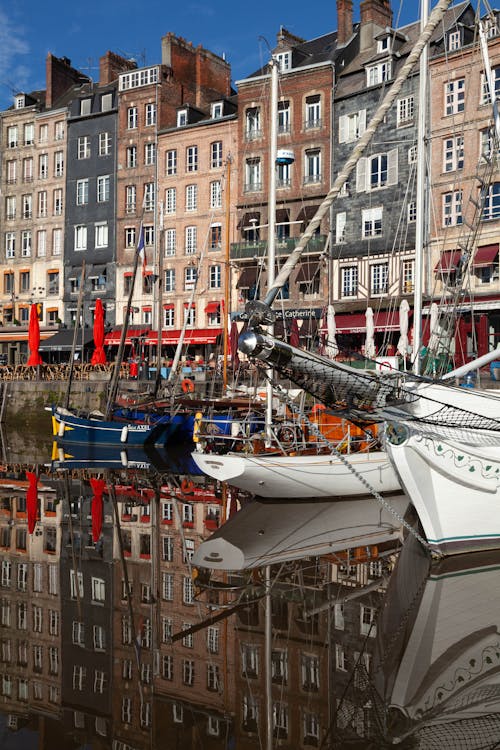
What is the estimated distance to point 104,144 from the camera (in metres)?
55.3

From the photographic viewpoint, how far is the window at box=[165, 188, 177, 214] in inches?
2045

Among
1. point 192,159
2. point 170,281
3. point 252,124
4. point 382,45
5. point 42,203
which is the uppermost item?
point 382,45

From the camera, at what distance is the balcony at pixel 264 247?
144 feet

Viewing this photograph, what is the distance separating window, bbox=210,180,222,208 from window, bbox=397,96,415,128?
1244 cm

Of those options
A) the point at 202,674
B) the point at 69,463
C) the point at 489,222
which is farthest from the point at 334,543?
the point at 489,222

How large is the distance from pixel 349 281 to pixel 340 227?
3.39 meters

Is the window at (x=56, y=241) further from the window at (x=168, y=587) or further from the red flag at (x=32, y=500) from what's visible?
the window at (x=168, y=587)

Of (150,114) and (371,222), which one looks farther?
(150,114)

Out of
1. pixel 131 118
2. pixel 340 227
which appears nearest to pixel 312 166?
pixel 340 227

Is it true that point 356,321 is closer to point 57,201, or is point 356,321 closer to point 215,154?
point 215,154

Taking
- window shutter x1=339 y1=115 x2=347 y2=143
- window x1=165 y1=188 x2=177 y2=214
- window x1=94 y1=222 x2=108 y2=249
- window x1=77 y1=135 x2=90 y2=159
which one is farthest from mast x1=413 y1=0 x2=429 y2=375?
window x1=77 y1=135 x2=90 y2=159

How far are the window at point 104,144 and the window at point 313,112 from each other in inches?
622

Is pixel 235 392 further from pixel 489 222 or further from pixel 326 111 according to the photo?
pixel 326 111

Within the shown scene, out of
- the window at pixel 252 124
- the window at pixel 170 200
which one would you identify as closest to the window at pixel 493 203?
the window at pixel 252 124
